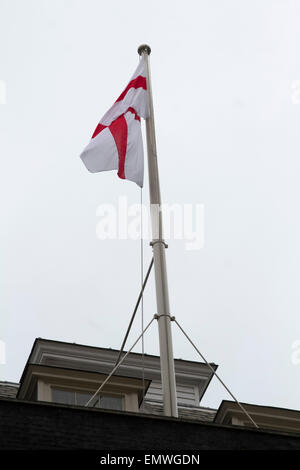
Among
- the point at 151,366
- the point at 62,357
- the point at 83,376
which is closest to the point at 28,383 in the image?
the point at 83,376

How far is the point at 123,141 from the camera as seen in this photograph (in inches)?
742

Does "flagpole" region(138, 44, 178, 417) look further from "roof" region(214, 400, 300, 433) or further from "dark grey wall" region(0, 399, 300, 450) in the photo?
"roof" region(214, 400, 300, 433)

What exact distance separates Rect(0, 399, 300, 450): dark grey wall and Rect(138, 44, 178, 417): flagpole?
101 cm

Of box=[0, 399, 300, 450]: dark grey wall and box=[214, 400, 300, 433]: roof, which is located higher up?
box=[214, 400, 300, 433]: roof

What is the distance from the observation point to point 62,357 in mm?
22891

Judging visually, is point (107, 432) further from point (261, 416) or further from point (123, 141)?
point (261, 416)

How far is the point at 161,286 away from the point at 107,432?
342 cm

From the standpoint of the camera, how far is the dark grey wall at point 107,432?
13.8 metres

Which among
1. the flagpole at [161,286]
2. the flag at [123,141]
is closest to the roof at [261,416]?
the flagpole at [161,286]

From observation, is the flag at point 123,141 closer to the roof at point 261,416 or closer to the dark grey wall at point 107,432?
the roof at point 261,416

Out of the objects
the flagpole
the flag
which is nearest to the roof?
the flagpole

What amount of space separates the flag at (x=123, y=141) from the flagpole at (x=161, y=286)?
21 centimetres

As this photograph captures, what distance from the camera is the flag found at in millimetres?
18609

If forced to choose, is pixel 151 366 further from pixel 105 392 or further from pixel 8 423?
pixel 8 423
